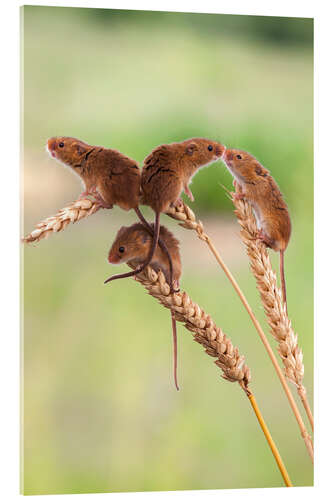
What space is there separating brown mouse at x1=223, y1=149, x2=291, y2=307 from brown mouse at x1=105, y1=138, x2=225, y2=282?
10 cm

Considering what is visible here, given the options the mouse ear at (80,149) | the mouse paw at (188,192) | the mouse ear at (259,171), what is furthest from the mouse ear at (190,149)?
the mouse ear at (80,149)

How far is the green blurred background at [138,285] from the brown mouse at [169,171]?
0.04 metres

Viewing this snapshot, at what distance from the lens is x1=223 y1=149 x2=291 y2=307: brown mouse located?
2357 millimetres

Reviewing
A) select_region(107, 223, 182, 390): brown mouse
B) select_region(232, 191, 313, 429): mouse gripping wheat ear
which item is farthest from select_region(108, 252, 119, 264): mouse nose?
select_region(232, 191, 313, 429): mouse gripping wheat ear

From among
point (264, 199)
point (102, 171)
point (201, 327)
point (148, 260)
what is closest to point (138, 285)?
point (148, 260)

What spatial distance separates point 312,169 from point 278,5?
557 millimetres

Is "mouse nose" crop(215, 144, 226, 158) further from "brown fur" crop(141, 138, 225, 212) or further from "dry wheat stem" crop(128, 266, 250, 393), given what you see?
"dry wheat stem" crop(128, 266, 250, 393)

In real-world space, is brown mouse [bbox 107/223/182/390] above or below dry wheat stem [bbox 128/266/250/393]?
above

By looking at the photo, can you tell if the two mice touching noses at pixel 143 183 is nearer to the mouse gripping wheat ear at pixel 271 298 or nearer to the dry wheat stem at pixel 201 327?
the dry wheat stem at pixel 201 327

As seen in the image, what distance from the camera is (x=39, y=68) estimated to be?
223 cm

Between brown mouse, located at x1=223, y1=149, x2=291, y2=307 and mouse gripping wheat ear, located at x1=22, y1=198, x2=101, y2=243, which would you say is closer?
mouse gripping wheat ear, located at x1=22, y1=198, x2=101, y2=243

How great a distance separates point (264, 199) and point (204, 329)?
471 mm
